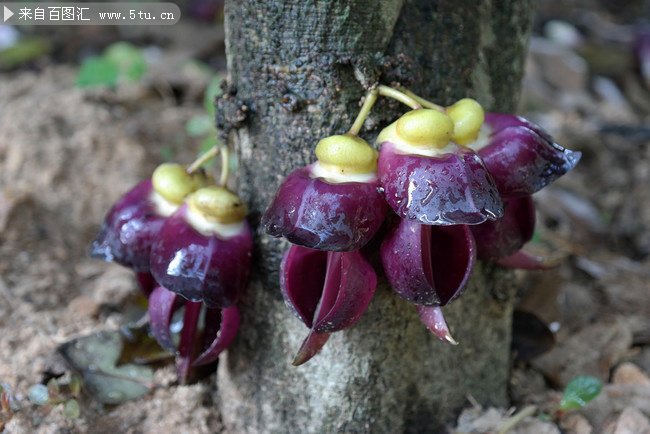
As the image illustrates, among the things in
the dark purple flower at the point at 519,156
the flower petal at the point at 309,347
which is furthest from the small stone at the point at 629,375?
the flower petal at the point at 309,347

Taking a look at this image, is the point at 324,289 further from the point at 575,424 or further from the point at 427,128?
the point at 575,424

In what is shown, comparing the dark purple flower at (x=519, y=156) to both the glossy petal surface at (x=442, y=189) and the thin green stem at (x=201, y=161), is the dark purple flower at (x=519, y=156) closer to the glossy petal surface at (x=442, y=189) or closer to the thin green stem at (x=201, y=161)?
the glossy petal surface at (x=442, y=189)

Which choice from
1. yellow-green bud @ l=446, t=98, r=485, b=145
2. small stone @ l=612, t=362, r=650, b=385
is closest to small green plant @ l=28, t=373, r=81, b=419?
yellow-green bud @ l=446, t=98, r=485, b=145

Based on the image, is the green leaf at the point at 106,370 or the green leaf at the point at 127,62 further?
the green leaf at the point at 127,62

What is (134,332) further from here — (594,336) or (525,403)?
(594,336)

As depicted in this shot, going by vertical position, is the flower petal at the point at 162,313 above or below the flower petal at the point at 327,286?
below

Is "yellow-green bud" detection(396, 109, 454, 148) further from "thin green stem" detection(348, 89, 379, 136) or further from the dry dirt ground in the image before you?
the dry dirt ground

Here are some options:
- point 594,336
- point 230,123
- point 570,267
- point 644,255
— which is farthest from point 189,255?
point 644,255
